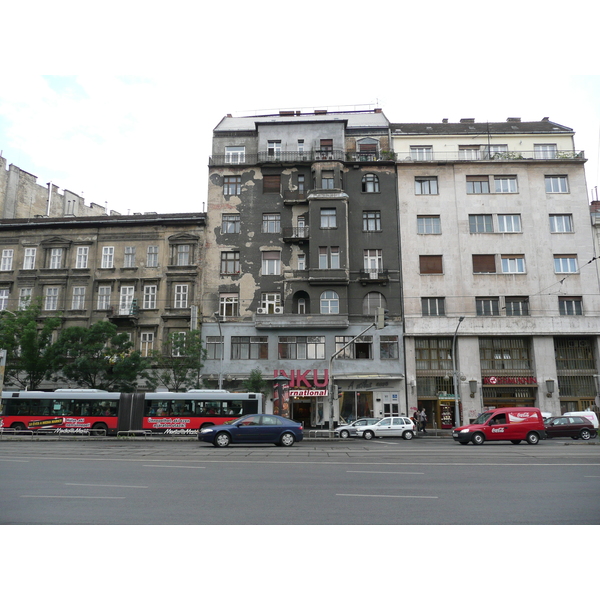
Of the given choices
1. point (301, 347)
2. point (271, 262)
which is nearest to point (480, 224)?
point (271, 262)

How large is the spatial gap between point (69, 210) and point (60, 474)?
45.8m

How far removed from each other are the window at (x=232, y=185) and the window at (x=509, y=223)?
21811 millimetres

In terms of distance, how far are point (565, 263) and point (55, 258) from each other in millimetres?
41789

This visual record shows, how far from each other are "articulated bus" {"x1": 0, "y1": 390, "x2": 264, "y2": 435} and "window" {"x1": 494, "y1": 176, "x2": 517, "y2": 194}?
2672 centimetres

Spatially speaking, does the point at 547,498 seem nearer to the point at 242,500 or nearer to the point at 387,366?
the point at 242,500

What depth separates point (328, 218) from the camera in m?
41.6

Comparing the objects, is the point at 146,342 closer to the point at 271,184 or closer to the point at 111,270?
the point at 111,270

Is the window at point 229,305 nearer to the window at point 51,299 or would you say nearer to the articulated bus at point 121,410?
the articulated bus at point 121,410

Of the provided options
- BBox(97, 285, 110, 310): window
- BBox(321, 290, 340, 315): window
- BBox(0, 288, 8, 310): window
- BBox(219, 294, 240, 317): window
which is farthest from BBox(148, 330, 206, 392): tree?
BBox(0, 288, 8, 310): window

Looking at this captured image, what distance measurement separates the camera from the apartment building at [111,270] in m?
40.8

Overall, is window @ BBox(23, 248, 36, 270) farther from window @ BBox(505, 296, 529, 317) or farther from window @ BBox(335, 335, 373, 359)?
window @ BBox(505, 296, 529, 317)

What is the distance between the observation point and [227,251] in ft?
139

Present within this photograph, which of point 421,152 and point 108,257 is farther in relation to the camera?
point 421,152

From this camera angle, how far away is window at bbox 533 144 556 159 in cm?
4416
